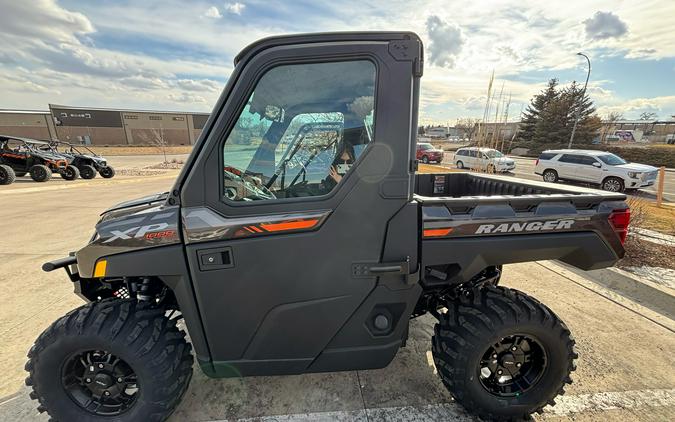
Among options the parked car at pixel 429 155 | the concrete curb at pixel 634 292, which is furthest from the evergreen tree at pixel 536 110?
the concrete curb at pixel 634 292

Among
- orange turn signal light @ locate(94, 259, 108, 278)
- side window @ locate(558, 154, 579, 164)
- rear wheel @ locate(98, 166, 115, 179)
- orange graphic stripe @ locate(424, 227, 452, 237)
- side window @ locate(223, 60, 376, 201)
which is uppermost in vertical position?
side window @ locate(223, 60, 376, 201)

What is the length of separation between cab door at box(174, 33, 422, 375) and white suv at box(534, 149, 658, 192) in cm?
1619

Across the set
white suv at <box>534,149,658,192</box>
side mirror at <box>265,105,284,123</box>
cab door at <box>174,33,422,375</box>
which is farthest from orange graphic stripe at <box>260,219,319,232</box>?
white suv at <box>534,149,658,192</box>

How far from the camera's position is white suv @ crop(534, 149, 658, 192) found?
12369mm

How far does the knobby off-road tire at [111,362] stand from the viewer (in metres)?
1.74

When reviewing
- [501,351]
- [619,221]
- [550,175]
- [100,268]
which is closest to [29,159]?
[100,268]

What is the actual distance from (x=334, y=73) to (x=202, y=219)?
3.61ft

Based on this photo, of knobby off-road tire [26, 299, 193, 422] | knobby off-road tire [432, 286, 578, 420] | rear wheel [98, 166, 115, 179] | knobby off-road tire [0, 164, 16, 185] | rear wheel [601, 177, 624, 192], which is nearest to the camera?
knobby off-road tire [26, 299, 193, 422]

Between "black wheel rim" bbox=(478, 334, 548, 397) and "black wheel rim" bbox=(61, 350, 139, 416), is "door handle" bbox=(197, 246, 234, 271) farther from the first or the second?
"black wheel rim" bbox=(478, 334, 548, 397)

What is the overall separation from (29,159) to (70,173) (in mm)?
1420

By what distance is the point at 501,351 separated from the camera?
2.00m

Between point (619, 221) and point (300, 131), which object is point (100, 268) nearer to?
point (300, 131)

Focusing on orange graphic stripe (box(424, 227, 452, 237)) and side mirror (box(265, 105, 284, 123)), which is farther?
orange graphic stripe (box(424, 227, 452, 237))

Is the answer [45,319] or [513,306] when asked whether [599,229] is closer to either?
[513,306]
